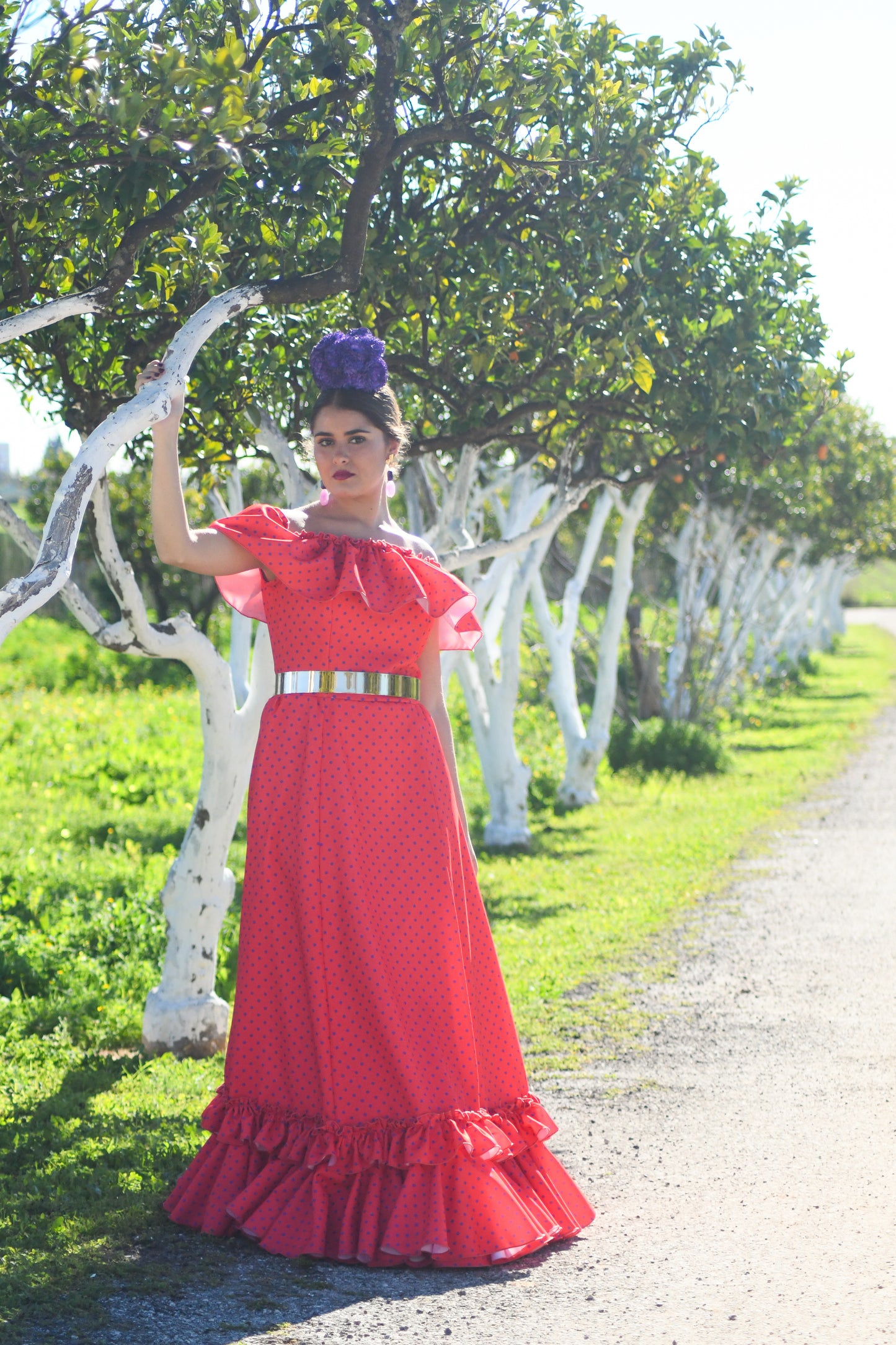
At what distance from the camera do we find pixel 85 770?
40.8ft

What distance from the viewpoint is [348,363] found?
12.5ft

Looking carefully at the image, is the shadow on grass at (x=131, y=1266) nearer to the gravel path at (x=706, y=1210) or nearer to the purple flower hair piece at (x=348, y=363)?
the gravel path at (x=706, y=1210)

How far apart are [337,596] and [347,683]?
9.0 inches

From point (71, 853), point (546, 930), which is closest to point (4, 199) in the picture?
point (546, 930)

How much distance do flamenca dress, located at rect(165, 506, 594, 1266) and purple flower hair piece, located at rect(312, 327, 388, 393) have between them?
38 cm

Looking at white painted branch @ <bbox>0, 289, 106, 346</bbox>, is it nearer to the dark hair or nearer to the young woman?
the young woman

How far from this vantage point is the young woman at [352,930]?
3.60m

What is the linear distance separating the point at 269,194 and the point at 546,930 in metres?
4.39

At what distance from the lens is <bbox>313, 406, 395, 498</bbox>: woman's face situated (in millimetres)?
3816

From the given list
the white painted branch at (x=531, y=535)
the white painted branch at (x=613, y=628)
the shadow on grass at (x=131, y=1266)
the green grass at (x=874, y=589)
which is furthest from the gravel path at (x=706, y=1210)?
the green grass at (x=874, y=589)

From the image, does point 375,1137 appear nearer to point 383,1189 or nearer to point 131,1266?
point 383,1189

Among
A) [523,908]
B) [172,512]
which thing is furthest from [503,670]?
[172,512]

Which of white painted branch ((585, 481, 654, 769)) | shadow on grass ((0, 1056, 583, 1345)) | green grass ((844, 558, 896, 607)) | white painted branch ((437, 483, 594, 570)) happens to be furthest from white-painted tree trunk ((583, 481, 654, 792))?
green grass ((844, 558, 896, 607))

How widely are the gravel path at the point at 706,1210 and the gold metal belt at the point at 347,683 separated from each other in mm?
1403
